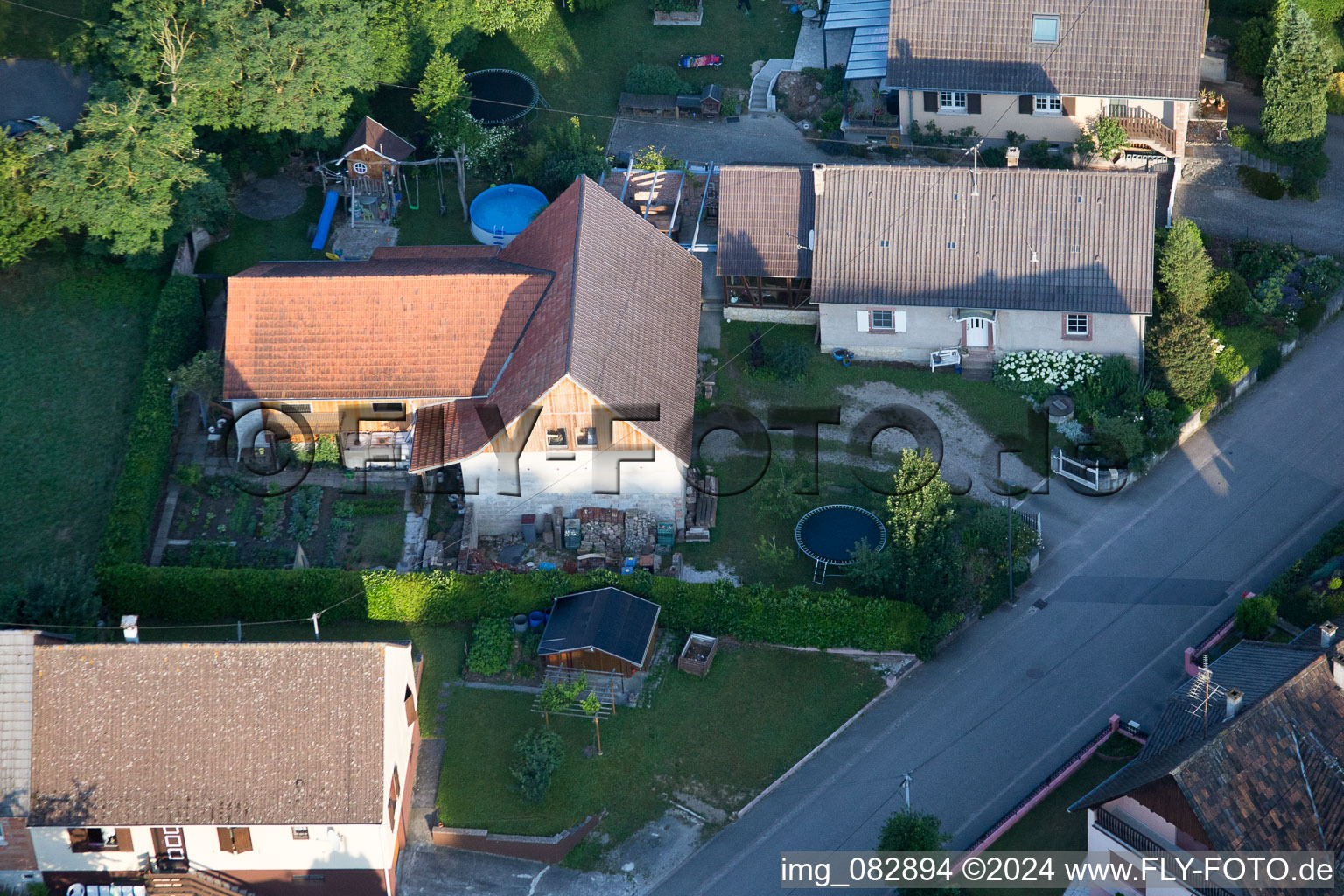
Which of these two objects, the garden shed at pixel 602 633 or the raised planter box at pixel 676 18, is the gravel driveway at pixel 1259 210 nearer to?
the raised planter box at pixel 676 18

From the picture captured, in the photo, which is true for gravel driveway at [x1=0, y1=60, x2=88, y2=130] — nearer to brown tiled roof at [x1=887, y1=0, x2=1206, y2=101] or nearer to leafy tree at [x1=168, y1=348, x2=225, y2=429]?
leafy tree at [x1=168, y1=348, x2=225, y2=429]

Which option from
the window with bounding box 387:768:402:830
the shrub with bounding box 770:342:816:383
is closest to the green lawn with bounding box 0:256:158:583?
the window with bounding box 387:768:402:830

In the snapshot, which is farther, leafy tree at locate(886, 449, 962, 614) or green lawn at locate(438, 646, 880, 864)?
leafy tree at locate(886, 449, 962, 614)

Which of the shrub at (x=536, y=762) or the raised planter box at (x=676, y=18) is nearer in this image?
the shrub at (x=536, y=762)

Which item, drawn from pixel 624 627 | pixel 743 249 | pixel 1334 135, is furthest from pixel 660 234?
pixel 1334 135

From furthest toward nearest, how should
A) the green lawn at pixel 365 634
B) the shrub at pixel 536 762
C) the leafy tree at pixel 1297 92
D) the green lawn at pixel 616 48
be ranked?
1. the green lawn at pixel 616 48
2. the leafy tree at pixel 1297 92
3. the green lawn at pixel 365 634
4. the shrub at pixel 536 762

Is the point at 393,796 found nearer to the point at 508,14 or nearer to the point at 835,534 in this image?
the point at 835,534

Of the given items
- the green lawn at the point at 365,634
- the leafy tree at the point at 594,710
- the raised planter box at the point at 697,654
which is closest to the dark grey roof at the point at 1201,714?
the raised planter box at the point at 697,654

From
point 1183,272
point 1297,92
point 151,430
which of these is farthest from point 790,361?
point 1297,92
